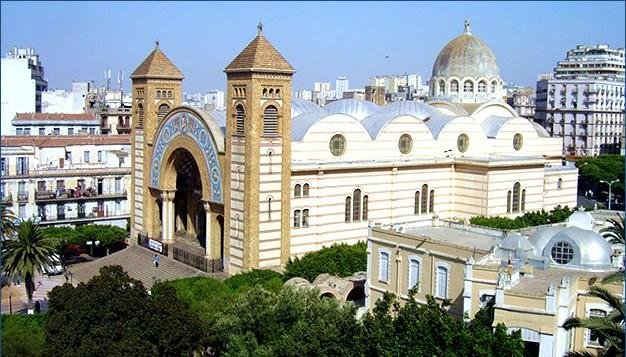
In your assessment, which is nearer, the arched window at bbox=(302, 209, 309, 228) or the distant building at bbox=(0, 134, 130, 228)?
the arched window at bbox=(302, 209, 309, 228)

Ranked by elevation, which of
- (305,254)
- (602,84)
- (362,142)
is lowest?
(305,254)

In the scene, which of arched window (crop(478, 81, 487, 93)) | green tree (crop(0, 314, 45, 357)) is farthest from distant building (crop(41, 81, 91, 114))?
green tree (crop(0, 314, 45, 357))

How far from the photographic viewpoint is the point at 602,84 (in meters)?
93.3

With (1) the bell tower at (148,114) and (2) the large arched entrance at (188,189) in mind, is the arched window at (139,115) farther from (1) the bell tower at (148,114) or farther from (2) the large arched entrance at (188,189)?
(2) the large arched entrance at (188,189)

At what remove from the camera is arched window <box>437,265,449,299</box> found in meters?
28.5

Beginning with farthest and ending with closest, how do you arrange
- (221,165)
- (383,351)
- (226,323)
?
(221,165) → (226,323) → (383,351)

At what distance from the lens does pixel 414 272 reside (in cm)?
2994

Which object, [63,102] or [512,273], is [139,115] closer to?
[512,273]

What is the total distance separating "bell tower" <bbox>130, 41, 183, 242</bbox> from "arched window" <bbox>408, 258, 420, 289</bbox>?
20944 millimetres

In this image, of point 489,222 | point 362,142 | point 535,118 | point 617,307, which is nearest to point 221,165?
point 362,142

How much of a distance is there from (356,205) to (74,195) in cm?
1999

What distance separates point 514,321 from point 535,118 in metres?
86.3

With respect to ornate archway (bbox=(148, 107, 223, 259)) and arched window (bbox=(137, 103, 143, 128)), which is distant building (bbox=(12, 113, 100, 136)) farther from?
ornate archway (bbox=(148, 107, 223, 259))

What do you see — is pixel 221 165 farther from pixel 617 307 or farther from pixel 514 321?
pixel 617 307
